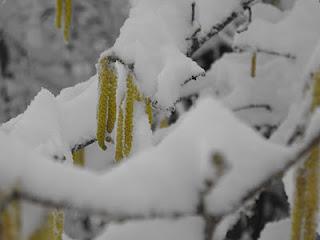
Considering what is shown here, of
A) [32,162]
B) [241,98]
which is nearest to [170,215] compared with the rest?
[32,162]

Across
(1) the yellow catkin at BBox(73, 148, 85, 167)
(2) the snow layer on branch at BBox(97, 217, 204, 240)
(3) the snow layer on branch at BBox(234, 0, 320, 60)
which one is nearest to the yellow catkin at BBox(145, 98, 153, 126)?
(1) the yellow catkin at BBox(73, 148, 85, 167)

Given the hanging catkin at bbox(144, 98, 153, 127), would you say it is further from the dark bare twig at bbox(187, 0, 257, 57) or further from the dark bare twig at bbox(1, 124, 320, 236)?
the dark bare twig at bbox(1, 124, 320, 236)

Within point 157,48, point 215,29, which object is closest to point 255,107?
point 215,29

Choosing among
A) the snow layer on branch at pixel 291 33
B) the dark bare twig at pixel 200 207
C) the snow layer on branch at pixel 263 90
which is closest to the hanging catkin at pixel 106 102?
the dark bare twig at pixel 200 207

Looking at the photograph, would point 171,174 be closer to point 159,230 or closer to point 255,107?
point 159,230

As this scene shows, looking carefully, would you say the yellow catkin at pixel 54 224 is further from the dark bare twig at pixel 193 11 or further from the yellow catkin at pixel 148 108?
the dark bare twig at pixel 193 11

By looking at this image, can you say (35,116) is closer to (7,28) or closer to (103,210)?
(103,210)
